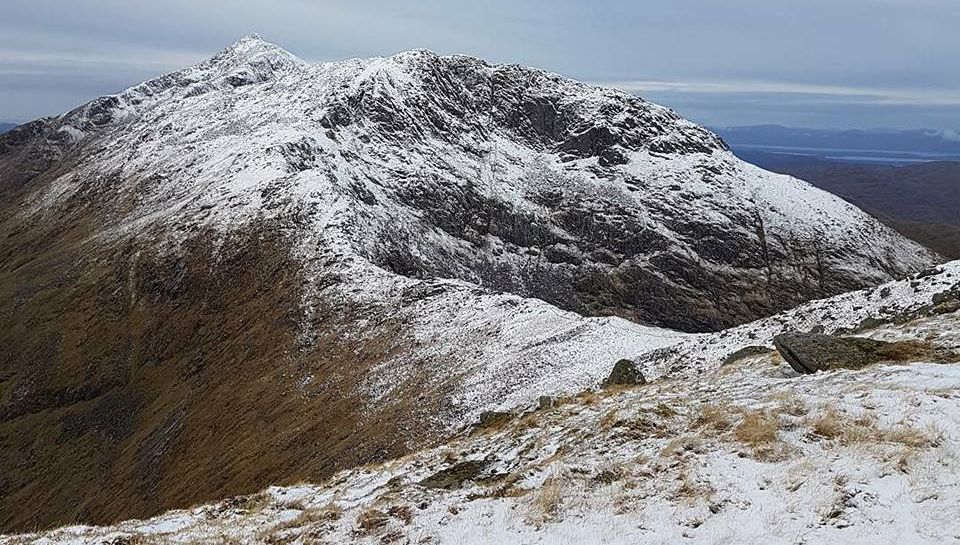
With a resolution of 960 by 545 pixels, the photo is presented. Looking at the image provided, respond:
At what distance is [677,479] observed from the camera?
1112 centimetres

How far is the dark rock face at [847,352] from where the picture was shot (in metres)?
16.6

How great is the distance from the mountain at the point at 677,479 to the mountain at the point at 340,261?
707 inches

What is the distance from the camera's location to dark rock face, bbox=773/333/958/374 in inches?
654

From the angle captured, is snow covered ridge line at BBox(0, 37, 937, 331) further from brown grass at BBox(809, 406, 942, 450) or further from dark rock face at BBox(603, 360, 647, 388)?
brown grass at BBox(809, 406, 942, 450)

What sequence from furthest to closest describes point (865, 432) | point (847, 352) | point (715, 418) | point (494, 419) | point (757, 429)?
point (494, 419), point (847, 352), point (715, 418), point (757, 429), point (865, 432)

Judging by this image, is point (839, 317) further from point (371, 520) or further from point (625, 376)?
point (371, 520)

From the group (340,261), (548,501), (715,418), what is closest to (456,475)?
(548,501)

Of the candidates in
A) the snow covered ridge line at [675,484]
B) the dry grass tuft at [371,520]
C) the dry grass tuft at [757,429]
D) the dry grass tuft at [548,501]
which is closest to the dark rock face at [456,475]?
the snow covered ridge line at [675,484]

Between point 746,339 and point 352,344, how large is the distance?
103ft

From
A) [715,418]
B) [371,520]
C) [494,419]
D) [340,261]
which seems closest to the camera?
[371,520]

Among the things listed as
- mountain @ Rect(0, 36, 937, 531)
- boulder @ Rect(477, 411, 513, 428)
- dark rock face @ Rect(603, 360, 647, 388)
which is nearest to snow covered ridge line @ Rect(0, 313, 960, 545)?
boulder @ Rect(477, 411, 513, 428)

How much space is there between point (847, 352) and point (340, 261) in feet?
172

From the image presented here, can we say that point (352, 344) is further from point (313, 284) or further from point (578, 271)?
point (578, 271)

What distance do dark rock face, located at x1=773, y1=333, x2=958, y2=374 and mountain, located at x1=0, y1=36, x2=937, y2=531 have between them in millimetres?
16437
